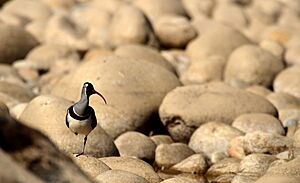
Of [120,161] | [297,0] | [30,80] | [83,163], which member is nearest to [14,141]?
[83,163]

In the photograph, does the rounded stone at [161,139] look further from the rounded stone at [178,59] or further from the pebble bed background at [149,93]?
the rounded stone at [178,59]

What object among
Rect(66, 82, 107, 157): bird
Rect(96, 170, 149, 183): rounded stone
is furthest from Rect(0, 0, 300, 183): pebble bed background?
Rect(66, 82, 107, 157): bird

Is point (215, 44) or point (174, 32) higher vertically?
point (215, 44)

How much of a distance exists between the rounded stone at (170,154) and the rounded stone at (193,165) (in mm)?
149

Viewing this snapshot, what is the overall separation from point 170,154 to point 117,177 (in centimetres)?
349

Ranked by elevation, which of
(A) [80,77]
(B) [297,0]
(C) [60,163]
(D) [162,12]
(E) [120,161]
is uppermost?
(C) [60,163]

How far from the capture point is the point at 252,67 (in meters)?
16.2

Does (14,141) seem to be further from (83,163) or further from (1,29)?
(1,29)

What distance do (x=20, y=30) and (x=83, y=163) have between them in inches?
417

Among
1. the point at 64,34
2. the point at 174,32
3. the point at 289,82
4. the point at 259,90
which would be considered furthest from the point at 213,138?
the point at 64,34

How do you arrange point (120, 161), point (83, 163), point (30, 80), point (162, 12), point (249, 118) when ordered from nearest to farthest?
point (83, 163) < point (120, 161) < point (249, 118) < point (30, 80) < point (162, 12)

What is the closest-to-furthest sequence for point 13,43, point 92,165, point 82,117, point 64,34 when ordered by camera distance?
point 92,165, point 82,117, point 13,43, point 64,34

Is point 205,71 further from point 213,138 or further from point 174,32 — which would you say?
point 213,138

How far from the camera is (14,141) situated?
442 centimetres
